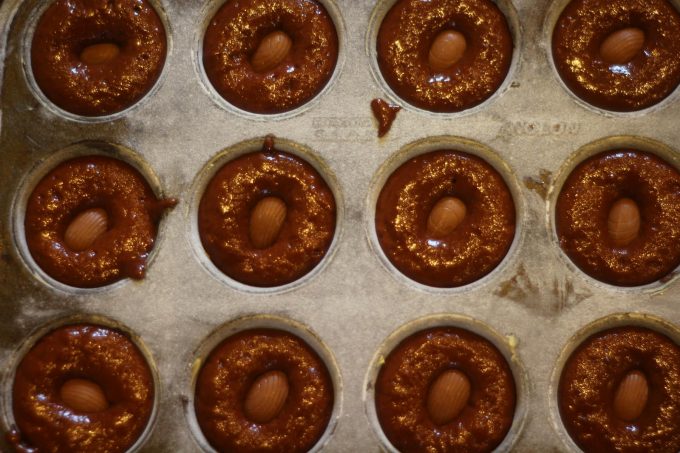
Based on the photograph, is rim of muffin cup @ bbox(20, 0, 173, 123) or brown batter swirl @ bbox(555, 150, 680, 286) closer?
brown batter swirl @ bbox(555, 150, 680, 286)

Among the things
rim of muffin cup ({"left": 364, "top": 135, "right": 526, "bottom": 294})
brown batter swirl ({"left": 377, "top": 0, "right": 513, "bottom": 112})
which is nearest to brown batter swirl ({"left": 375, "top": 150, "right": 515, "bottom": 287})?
rim of muffin cup ({"left": 364, "top": 135, "right": 526, "bottom": 294})

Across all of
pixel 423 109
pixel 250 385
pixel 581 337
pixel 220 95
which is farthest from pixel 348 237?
pixel 581 337

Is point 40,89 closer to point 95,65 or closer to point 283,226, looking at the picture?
point 95,65

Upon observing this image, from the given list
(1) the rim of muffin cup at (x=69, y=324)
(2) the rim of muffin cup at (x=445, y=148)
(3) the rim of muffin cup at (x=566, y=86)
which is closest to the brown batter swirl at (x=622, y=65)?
(3) the rim of muffin cup at (x=566, y=86)

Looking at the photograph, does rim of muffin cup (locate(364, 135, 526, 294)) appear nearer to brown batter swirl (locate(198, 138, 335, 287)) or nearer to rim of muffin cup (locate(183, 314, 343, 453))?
brown batter swirl (locate(198, 138, 335, 287))

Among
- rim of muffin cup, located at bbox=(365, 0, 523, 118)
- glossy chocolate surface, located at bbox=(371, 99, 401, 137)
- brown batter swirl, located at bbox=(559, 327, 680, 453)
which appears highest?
rim of muffin cup, located at bbox=(365, 0, 523, 118)

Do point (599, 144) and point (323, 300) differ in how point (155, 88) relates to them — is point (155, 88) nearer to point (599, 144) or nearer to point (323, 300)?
point (323, 300)
